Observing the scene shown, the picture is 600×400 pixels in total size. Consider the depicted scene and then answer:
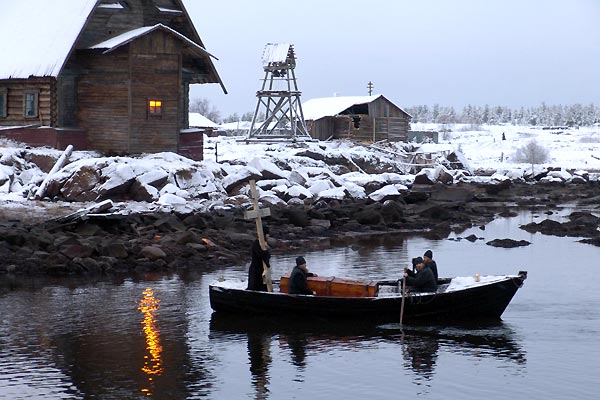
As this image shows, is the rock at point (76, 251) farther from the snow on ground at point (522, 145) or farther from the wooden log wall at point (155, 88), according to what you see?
the snow on ground at point (522, 145)

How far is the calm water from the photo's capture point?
16.0 m

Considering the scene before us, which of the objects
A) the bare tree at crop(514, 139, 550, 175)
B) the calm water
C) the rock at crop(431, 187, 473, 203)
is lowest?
the calm water

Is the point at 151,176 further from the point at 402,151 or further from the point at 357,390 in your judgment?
the point at 402,151

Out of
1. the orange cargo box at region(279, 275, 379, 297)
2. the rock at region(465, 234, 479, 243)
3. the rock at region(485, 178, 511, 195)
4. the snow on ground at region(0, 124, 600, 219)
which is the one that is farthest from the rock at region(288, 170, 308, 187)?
the orange cargo box at region(279, 275, 379, 297)

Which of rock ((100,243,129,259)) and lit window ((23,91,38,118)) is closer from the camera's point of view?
rock ((100,243,129,259))

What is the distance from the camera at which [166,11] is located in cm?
4566

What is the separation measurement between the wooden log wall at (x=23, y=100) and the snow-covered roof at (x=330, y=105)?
118 feet

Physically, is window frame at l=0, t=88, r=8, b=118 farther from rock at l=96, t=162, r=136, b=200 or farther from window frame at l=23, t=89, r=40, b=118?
rock at l=96, t=162, r=136, b=200

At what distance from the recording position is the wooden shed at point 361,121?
75.8 metres

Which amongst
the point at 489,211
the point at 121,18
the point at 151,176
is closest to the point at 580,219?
the point at 489,211

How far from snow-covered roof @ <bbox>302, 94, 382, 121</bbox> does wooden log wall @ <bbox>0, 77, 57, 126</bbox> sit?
118 feet

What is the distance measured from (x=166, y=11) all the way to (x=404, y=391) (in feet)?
109

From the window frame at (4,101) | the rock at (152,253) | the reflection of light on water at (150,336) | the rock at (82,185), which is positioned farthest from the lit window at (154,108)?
the reflection of light on water at (150,336)

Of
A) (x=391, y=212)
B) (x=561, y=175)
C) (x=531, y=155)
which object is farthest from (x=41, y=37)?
(x=531, y=155)
